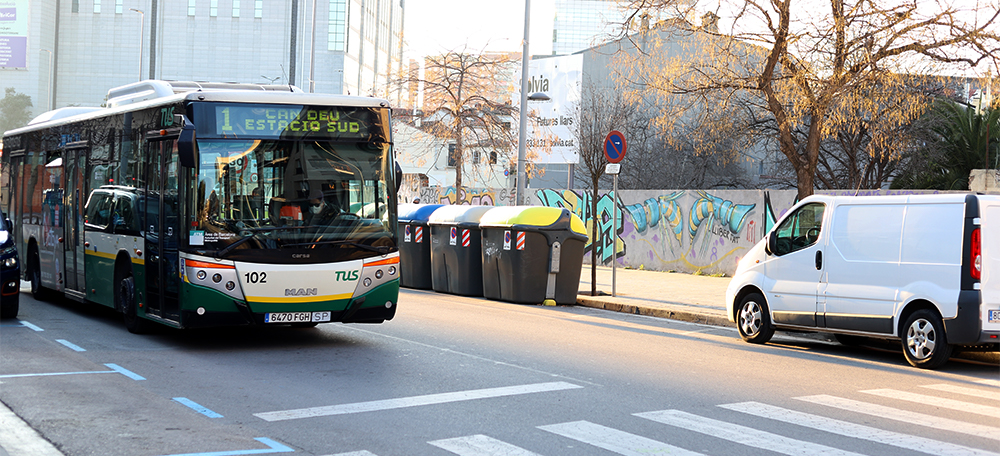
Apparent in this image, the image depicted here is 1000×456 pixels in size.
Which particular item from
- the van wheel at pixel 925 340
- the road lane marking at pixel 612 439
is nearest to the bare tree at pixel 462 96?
the van wheel at pixel 925 340

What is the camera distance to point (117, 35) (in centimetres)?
10244

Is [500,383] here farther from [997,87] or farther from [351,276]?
[997,87]

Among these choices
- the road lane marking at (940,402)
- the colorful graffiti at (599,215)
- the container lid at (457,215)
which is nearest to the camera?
the road lane marking at (940,402)

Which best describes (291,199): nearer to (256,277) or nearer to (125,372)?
(256,277)

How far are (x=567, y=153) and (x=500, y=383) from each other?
98.7 feet

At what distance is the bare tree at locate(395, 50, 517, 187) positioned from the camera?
29.4 m

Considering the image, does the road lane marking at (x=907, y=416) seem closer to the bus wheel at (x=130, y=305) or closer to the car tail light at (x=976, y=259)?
the car tail light at (x=976, y=259)

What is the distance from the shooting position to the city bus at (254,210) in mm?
9844

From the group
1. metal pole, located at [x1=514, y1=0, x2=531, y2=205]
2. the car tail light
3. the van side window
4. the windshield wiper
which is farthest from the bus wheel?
metal pole, located at [x1=514, y1=0, x2=531, y2=205]

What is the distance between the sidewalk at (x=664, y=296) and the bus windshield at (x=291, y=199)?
597 centimetres

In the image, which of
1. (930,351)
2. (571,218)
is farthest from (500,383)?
(571,218)

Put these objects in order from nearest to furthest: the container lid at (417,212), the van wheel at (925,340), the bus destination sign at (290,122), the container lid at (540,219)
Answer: the van wheel at (925,340) → the bus destination sign at (290,122) → the container lid at (540,219) → the container lid at (417,212)

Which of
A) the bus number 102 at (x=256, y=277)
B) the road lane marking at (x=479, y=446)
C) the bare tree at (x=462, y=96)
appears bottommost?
the road lane marking at (x=479, y=446)

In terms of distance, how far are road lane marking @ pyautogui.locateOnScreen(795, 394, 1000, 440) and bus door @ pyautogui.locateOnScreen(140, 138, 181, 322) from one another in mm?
6422
